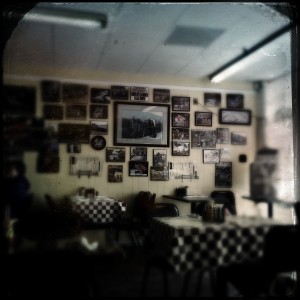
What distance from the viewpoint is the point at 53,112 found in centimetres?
181

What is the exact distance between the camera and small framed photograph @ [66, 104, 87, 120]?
1845 millimetres

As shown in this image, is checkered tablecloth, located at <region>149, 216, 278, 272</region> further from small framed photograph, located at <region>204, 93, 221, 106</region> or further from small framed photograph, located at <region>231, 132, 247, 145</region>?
small framed photograph, located at <region>204, 93, 221, 106</region>

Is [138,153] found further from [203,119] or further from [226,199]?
[226,199]

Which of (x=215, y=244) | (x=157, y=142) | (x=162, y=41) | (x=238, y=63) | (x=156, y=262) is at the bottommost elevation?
(x=156, y=262)

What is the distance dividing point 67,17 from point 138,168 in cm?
105

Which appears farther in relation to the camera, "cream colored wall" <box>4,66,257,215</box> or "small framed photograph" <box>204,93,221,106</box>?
"small framed photograph" <box>204,93,221,106</box>

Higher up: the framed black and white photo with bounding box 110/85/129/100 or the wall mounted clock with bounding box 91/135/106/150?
the framed black and white photo with bounding box 110/85/129/100

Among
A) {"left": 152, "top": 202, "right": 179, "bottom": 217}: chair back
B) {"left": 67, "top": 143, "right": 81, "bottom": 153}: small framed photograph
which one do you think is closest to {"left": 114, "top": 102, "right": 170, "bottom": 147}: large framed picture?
{"left": 67, "top": 143, "right": 81, "bottom": 153}: small framed photograph

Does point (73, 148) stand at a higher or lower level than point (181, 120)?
lower

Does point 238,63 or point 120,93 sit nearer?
point 120,93

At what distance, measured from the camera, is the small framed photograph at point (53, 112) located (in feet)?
5.87

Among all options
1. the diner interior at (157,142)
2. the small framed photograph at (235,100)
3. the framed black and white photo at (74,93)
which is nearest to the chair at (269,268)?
the diner interior at (157,142)

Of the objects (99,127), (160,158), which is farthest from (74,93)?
(160,158)

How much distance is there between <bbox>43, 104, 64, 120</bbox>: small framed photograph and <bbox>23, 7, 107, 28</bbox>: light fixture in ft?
1.67
